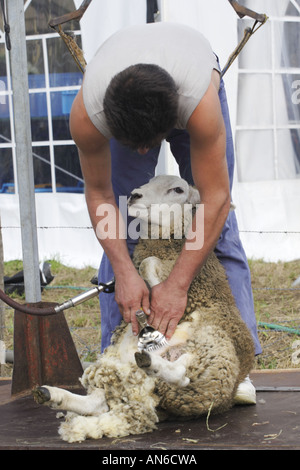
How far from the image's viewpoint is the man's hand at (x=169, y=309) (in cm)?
229

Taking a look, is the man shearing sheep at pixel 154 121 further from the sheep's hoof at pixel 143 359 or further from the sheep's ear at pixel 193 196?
the sheep's hoof at pixel 143 359

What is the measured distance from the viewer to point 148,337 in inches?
88.1

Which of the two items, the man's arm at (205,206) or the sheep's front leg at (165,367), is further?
the man's arm at (205,206)

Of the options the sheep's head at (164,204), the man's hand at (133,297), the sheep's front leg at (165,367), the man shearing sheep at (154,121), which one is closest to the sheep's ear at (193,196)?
the sheep's head at (164,204)

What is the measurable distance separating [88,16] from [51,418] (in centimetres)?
363

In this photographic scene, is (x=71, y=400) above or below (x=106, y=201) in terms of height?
below

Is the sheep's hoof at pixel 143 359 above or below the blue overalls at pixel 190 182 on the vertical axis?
below

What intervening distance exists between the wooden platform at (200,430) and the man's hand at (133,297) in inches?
15.7

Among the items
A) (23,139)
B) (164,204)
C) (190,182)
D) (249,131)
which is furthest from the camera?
(249,131)

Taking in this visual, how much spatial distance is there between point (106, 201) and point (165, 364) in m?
0.75

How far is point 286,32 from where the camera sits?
17.4 feet

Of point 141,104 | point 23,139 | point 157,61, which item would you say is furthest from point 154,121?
point 23,139

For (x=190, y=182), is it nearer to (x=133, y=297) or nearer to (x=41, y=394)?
(x=133, y=297)

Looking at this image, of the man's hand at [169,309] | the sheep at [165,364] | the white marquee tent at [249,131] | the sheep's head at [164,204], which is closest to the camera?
the sheep at [165,364]
